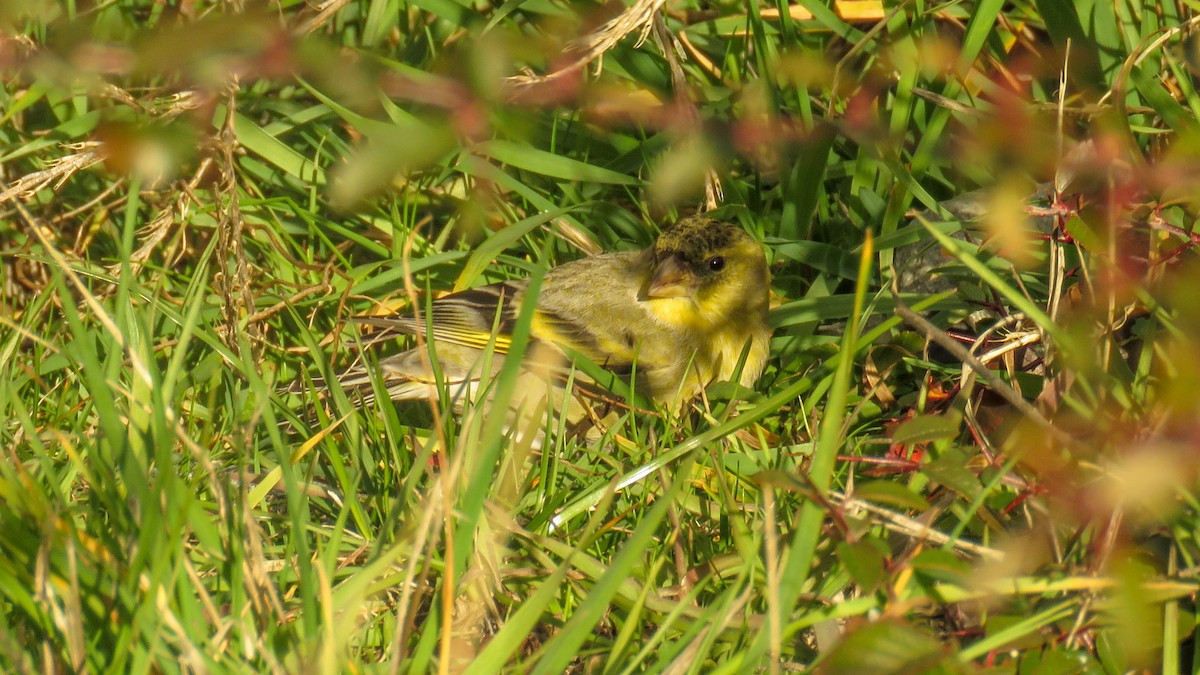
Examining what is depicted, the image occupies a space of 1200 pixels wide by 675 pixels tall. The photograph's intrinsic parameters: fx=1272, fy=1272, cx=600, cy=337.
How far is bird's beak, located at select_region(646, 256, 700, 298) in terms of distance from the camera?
4517mm

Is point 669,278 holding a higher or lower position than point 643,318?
higher

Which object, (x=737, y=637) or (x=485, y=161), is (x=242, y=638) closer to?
(x=737, y=637)

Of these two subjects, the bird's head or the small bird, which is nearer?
the small bird

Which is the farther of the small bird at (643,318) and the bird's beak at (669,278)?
the bird's beak at (669,278)

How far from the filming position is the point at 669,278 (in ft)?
14.9

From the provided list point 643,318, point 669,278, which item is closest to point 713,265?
point 669,278

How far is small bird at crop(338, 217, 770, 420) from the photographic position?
4352 millimetres

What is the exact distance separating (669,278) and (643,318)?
292 mm

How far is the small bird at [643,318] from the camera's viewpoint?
4.35 m

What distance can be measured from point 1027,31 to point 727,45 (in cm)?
104

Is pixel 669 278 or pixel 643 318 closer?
pixel 669 278

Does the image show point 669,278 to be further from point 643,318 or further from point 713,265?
point 643,318

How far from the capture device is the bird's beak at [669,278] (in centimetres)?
452

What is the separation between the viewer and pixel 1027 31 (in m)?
4.40
